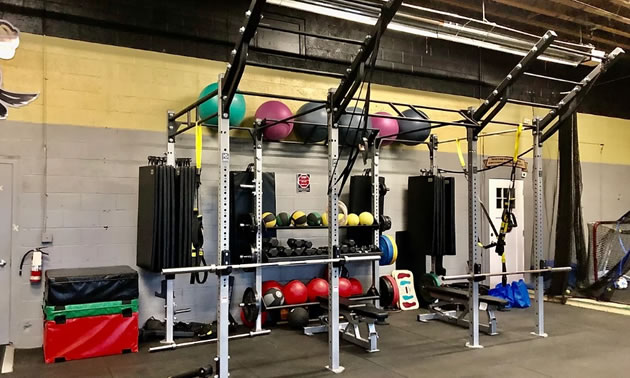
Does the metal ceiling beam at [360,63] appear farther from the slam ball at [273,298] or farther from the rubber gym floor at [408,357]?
the slam ball at [273,298]

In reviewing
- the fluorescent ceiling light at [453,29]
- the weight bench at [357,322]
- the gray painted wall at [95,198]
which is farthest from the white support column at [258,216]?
the fluorescent ceiling light at [453,29]

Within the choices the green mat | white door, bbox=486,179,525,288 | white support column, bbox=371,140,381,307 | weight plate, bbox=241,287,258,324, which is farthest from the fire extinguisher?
white door, bbox=486,179,525,288

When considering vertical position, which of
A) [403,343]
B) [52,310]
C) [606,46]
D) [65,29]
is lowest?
[403,343]

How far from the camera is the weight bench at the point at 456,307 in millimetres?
4938

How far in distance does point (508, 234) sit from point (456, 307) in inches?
86.5

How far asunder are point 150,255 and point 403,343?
8.09 ft

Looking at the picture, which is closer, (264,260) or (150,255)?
(150,255)

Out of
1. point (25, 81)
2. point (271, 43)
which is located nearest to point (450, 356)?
point (271, 43)

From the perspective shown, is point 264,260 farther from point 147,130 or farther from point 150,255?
point 147,130

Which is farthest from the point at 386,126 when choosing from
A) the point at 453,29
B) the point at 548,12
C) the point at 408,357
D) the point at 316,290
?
the point at 408,357

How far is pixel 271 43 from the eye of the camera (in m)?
5.63

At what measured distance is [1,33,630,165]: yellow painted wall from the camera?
4.49m

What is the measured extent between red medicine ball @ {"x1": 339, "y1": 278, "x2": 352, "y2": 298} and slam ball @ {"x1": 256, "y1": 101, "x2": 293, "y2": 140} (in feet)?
5.77

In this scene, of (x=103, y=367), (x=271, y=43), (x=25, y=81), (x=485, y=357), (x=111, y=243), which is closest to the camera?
(x=103, y=367)
